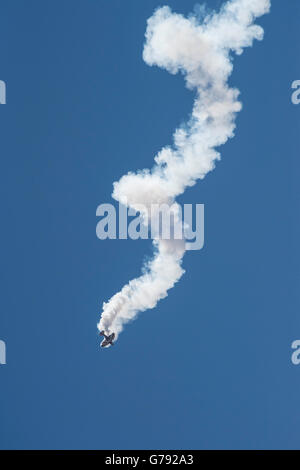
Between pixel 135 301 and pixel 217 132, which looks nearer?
pixel 217 132

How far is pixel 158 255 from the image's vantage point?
54.8 meters

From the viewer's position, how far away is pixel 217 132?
166ft
